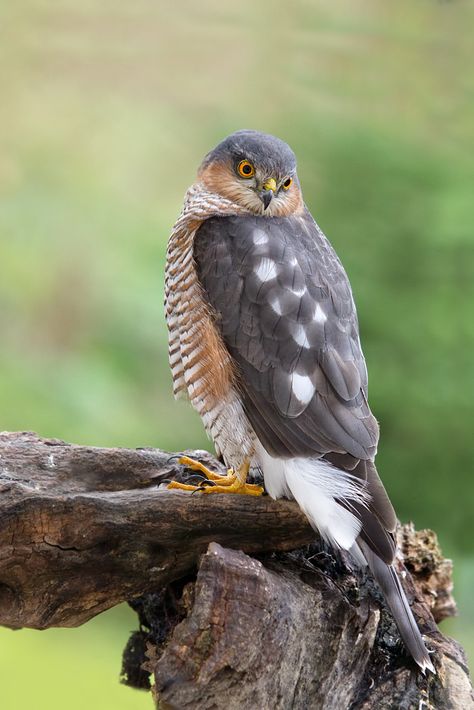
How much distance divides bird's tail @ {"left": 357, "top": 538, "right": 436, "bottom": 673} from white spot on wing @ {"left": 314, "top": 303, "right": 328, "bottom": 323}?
696mm

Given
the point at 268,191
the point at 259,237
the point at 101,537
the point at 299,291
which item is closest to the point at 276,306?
the point at 299,291

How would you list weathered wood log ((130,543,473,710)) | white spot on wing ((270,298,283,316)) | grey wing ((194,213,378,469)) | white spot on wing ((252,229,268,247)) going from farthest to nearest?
white spot on wing ((252,229,268,247)), white spot on wing ((270,298,283,316)), grey wing ((194,213,378,469)), weathered wood log ((130,543,473,710))

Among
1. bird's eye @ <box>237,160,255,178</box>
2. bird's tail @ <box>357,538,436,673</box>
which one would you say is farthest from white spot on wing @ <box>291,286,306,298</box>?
bird's tail @ <box>357,538,436,673</box>

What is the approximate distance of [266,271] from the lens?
3.06 metres

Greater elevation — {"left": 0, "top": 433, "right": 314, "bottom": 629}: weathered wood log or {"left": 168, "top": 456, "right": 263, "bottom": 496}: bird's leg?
{"left": 168, "top": 456, "right": 263, "bottom": 496}: bird's leg

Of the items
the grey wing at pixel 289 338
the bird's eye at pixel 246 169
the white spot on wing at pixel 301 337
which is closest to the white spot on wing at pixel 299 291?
the grey wing at pixel 289 338

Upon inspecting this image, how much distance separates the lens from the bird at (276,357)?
9.32 feet

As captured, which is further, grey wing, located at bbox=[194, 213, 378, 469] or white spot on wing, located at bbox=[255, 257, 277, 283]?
white spot on wing, located at bbox=[255, 257, 277, 283]

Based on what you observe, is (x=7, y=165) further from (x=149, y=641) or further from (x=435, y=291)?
(x=149, y=641)

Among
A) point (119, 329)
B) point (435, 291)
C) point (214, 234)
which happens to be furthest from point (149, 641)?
point (119, 329)

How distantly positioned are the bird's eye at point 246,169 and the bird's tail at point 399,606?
4.30 ft

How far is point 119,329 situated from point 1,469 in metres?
3.17

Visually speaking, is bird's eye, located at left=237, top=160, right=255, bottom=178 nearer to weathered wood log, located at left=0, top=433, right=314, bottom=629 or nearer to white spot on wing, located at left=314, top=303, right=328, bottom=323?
white spot on wing, located at left=314, top=303, right=328, bottom=323

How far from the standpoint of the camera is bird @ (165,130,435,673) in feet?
9.32
